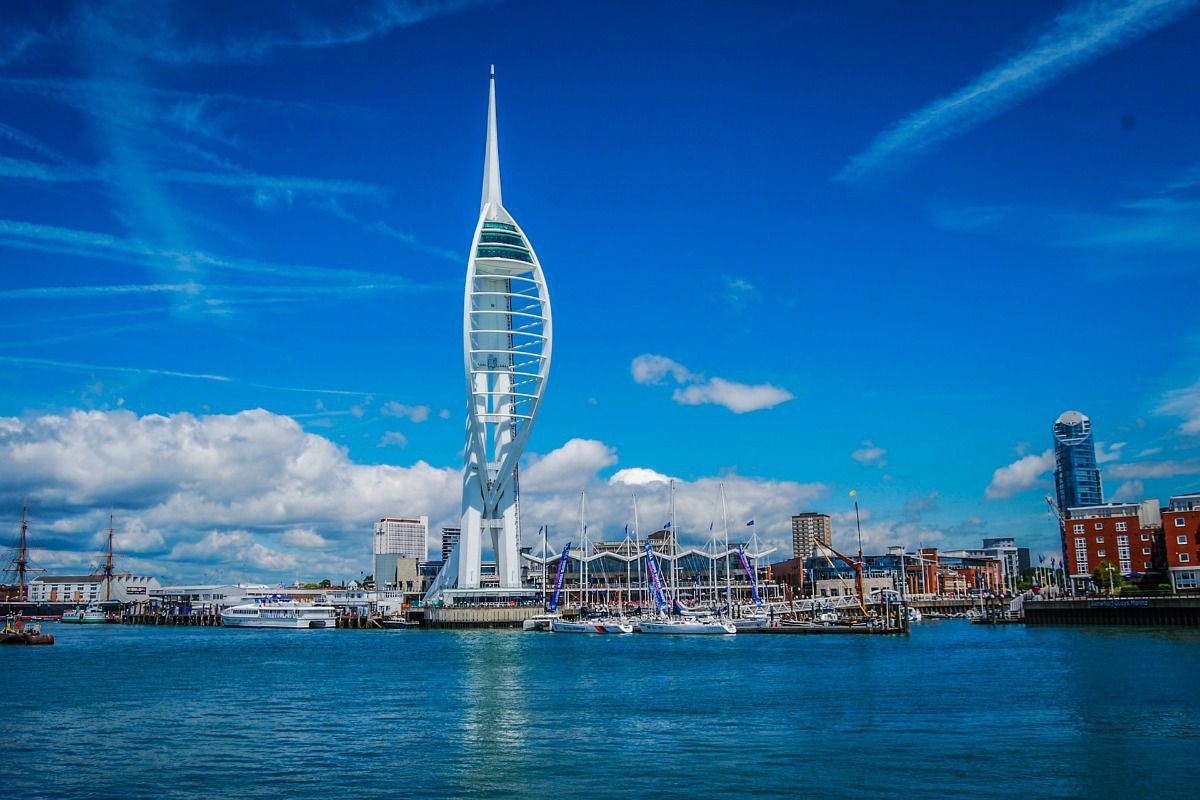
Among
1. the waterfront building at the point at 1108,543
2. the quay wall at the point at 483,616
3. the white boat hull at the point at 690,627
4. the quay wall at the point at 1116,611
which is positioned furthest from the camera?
the quay wall at the point at 483,616

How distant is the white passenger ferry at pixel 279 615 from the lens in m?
126

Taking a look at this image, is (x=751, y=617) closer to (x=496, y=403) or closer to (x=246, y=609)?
(x=496, y=403)

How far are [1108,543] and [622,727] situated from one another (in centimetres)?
8557

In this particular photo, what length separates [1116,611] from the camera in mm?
80812

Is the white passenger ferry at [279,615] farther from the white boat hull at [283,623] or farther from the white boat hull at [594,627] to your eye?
the white boat hull at [594,627]

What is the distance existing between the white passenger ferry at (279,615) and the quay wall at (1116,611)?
8173 cm

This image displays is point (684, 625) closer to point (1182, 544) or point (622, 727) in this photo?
point (1182, 544)

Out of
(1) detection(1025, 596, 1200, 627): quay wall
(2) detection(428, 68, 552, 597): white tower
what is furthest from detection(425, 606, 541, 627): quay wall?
(1) detection(1025, 596, 1200, 627): quay wall

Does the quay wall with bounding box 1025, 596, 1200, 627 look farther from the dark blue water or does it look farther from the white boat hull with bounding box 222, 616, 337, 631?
the white boat hull with bounding box 222, 616, 337, 631

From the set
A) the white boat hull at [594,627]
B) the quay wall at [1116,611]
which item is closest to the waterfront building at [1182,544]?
the quay wall at [1116,611]

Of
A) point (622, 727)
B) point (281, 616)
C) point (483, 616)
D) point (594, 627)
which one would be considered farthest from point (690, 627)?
point (281, 616)

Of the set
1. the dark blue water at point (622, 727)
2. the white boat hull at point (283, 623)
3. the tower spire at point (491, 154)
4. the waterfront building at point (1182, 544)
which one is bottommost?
the white boat hull at point (283, 623)

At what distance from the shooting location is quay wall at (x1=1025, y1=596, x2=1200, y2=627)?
76438mm

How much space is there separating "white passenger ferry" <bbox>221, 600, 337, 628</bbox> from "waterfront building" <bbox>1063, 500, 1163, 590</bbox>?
280 feet
